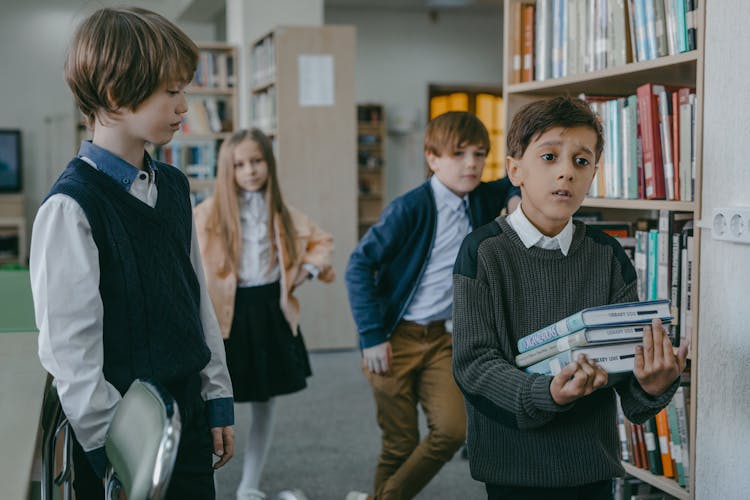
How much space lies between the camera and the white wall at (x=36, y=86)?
9.22m

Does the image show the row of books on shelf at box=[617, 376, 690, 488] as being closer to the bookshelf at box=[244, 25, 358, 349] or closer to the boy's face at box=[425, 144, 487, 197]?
the boy's face at box=[425, 144, 487, 197]

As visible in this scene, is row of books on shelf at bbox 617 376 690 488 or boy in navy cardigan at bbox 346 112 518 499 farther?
boy in navy cardigan at bbox 346 112 518 499

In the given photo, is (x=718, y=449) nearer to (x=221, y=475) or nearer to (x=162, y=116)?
(x=162, y=116)

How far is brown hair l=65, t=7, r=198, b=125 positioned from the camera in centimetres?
130

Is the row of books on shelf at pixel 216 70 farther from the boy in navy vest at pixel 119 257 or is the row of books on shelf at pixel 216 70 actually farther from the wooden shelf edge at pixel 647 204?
the boy in navy vest at pixel 119 257

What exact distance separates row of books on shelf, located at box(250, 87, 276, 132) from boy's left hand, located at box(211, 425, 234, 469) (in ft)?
13.3

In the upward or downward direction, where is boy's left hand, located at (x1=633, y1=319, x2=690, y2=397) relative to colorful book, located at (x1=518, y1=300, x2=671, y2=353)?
downward

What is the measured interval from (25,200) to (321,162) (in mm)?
5504

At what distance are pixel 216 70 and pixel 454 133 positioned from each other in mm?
4375

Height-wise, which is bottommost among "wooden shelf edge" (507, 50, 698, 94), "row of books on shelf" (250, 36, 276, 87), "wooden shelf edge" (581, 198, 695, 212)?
"wooden shelf edge" (581, 198, 695, 212)

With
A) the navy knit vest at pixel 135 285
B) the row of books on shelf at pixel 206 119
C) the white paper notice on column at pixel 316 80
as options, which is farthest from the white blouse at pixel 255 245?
the row of books on shelf at pixel 206 119

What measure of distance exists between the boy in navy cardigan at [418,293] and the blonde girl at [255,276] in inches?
20.6

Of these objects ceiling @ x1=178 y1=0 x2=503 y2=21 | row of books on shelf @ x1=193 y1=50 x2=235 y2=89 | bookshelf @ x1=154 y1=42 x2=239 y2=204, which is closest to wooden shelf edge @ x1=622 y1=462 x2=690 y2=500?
bookshelf @ x1=154 y1=42 x2=239 y2=204

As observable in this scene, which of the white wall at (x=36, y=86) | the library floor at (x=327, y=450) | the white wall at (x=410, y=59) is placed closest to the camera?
the library floor at (x=327, y=450)
